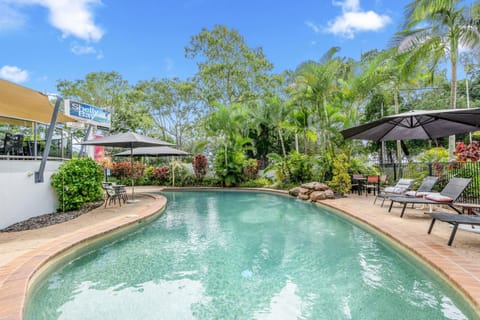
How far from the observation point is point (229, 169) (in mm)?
15586

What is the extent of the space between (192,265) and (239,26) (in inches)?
838

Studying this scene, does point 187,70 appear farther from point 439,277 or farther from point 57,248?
point 439,277

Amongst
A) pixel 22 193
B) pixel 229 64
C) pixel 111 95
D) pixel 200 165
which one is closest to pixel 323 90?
pixel 200 165

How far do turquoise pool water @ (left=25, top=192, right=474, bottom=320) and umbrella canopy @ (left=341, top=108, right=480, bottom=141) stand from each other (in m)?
3.14

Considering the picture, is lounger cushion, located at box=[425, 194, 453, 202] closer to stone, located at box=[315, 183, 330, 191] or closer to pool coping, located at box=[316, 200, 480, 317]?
pool coping, located at box=[316, 200, 480, 317]

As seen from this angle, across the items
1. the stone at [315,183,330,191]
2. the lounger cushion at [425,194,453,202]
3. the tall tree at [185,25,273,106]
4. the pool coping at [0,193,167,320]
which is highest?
the tall tree at [185,25,273,106]

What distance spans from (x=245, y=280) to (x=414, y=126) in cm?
699

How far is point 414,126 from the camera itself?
7844mm

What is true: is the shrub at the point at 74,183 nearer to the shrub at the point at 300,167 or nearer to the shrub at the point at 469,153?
the shrub at the point at 300,167

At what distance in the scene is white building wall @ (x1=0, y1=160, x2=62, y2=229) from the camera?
623 cm

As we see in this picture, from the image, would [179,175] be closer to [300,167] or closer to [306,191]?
[300,167]

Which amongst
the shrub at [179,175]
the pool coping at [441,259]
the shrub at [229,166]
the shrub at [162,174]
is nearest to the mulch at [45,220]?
the pool coping at [441,259]

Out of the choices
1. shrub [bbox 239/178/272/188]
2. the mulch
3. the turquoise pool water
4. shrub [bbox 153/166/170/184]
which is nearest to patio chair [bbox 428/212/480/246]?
the turquoise pool water

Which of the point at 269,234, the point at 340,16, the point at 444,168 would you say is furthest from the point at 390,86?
the point at 269,234
